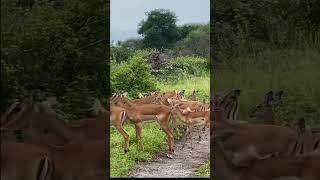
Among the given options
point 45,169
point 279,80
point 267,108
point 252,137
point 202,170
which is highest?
point 279,80

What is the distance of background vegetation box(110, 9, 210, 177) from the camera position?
3189mm

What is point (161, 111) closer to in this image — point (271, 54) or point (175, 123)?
point (175, 123)

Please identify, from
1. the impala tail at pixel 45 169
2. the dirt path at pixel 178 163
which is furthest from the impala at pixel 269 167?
the dirt path at pixel 178 163

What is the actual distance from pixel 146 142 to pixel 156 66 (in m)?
0.40

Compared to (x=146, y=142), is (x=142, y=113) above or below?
above

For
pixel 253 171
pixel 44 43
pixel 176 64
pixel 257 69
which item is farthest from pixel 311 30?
pixel 44 43

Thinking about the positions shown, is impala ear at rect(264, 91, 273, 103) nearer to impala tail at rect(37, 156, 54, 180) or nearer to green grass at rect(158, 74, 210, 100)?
green grass at rect(158, 74, 210, 100)

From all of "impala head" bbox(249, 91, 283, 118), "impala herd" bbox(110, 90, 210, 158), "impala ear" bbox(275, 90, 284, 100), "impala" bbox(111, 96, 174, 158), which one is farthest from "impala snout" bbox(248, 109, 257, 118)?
"impala" bbox(111, 96, 174, 158)

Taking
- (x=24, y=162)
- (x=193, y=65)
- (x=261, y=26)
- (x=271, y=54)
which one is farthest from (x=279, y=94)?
(x=24, y=162)

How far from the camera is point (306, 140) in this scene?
2537 millimetres

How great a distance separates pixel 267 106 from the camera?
259 centimetres

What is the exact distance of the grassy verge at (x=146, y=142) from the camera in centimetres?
315

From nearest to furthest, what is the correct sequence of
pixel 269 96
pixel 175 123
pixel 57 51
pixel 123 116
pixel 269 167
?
pixel 269 167 → pixel 57 51 → pixel 269 96 → pixel 123 116 → pixel 175 123

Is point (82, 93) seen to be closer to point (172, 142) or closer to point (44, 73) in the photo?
point (44, 73)
